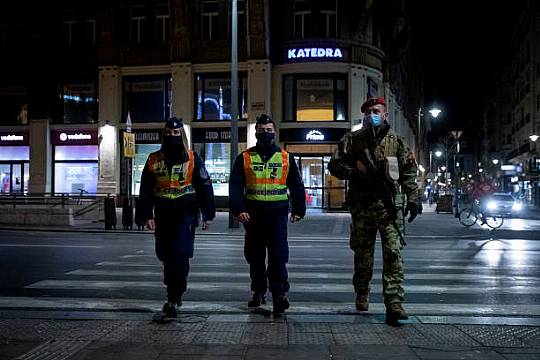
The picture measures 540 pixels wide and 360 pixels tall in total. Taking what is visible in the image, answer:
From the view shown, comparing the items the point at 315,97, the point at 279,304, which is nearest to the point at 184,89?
the point at 315,97

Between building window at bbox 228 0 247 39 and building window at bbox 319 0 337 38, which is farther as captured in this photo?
building window at bbox 319 0 337 38

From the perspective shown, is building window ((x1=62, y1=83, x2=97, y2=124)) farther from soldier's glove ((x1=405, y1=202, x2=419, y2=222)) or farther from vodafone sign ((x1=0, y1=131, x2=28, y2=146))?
soldier's glove ((x1=405, y1=202, x2=419, y2=222))

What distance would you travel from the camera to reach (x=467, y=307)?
6988mm

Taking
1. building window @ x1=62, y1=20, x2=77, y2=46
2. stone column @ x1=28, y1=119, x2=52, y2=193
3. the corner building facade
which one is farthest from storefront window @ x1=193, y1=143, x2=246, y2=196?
building window @ x1=62, y1=20, x2=77, y2=46

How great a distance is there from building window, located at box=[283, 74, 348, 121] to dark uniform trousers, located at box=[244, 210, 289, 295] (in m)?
27.6

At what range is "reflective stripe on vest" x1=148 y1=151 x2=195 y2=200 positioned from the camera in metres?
6.34

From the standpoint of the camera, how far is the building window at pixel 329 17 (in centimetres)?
3403

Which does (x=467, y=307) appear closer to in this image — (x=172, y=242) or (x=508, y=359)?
(x=508, y=359)

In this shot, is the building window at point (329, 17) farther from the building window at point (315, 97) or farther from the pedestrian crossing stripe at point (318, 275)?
the pedestrian crossing stripe at point (318, 275)

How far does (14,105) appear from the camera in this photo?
37.3 metres

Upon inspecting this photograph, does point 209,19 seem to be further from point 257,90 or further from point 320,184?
point 320,184

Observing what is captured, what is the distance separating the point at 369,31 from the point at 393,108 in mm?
13140

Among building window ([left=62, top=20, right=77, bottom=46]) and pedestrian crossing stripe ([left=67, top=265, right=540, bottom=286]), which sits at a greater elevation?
building window ([left=62, top=20, right=77, bottom=46])

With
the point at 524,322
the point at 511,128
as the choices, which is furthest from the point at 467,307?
the point at 511,128
